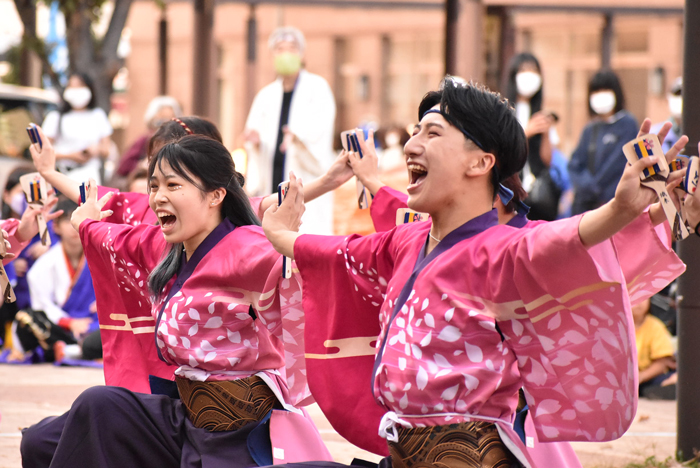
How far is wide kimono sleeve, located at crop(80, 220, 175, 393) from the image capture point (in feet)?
Result: 10.6

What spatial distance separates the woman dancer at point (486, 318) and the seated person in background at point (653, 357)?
3.24m

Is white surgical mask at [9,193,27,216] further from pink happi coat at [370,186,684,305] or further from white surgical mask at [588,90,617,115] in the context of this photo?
pink happi coat at [370,186,684,305]

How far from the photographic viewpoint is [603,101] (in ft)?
21.6

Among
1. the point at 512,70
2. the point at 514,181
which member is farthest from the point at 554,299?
the point at 512,70

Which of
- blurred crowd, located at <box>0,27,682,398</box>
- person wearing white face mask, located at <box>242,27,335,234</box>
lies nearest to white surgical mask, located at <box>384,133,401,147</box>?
blurred crowd, located at <box>0,27,682,398</box>

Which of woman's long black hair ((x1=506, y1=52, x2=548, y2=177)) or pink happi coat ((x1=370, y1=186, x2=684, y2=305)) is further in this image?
woman's long black hair ((x1=506, y1=52, x2=548, y2=177))

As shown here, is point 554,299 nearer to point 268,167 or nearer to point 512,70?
point 512,70

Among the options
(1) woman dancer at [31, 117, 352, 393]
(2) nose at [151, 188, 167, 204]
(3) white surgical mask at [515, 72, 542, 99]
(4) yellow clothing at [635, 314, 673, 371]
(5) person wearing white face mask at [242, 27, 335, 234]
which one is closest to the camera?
(2) nose at [151, 188, 167, 204]

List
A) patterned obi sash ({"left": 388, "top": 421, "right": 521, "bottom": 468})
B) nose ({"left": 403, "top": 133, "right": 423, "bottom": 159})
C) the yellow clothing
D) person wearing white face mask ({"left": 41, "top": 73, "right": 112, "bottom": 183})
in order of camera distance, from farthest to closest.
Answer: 1. person wearing white face mask ({"left": 41, "top": 73, "right": 112, "bottom": 183})
2. the yellow clothing
3. nose ({"left": 403, "top": 133, "right": 423, "bottom": 159})
4. patterned obi sash ({"left": 388, "top": 421, "right": 521, "bottom": 468})

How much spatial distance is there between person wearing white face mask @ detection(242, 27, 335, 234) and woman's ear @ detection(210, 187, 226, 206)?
4.06 metres

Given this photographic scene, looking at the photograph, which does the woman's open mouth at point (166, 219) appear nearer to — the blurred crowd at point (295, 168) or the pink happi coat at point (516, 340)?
the pink happi coat at point (516, 340)

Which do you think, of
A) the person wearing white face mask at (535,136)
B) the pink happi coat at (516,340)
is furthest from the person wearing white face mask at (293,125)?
the pink happi coat at (516,340)

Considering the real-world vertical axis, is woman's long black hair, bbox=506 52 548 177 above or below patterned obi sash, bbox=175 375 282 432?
above

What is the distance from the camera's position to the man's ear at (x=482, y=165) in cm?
237
